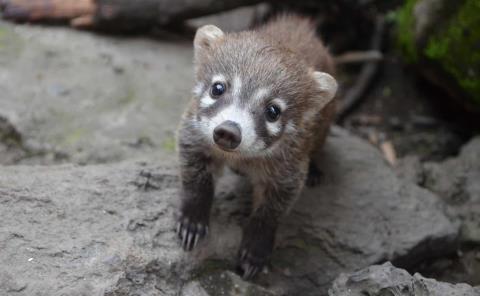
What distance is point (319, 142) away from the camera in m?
5.74

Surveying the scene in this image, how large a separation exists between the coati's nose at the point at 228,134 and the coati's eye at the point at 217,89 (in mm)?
480

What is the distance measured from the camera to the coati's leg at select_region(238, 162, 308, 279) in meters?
5.02

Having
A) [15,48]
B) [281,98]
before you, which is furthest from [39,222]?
[15,48]

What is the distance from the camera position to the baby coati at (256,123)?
4.53m

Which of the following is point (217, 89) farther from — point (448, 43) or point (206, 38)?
point (448, 43)

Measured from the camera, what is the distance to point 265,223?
16.5ft

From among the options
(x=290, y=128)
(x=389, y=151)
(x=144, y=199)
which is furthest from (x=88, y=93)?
(x=389, y=151)

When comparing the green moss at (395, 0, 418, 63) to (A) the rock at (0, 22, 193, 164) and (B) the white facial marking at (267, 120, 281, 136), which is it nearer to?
(A) the rock at (0, 22, 193, 164)

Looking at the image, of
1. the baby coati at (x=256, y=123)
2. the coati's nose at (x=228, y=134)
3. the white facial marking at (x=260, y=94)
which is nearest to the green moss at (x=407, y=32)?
the baby coati at (x=256, y=123)

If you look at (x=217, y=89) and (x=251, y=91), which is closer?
(x=251, y=91)

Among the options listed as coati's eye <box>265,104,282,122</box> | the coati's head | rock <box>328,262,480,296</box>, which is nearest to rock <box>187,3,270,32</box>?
the coati's head

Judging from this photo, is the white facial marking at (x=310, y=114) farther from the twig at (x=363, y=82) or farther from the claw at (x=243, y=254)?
the twig at (x=363, y=82)

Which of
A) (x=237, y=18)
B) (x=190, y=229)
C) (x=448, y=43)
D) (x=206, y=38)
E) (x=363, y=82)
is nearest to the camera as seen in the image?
(x=190, y=229)

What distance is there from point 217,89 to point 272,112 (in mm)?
468
